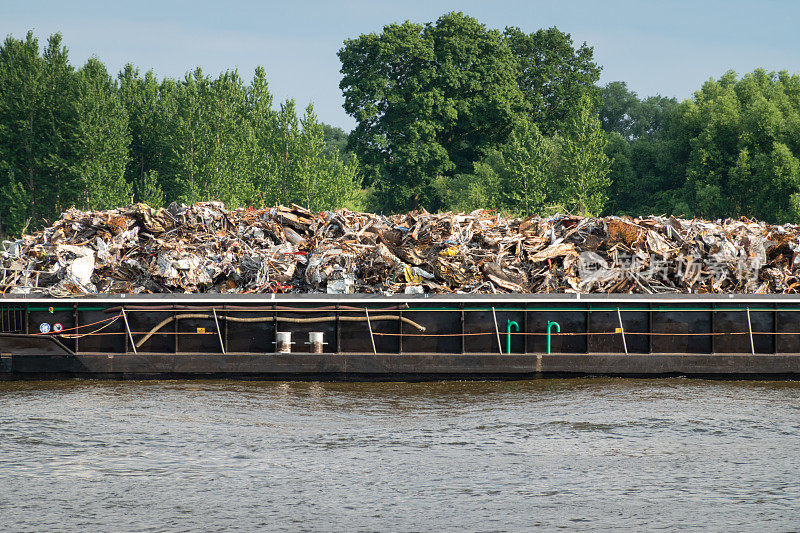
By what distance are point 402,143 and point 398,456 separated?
200 feet

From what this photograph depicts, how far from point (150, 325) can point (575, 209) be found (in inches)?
1860

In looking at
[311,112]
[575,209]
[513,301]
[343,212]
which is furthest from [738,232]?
[311,112]

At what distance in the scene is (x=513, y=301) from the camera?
22.0 m

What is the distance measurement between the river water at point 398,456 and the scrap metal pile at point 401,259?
2.82 m

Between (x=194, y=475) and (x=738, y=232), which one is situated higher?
(x=738, y=232)

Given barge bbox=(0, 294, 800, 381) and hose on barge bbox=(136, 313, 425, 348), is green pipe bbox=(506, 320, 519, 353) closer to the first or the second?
barge bbox=(0, 294, 800, 381)

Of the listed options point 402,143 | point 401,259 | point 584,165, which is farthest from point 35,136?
point 401,259

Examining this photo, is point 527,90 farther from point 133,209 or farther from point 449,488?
point 449,488

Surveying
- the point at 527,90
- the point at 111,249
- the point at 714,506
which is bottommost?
the point at 714,506

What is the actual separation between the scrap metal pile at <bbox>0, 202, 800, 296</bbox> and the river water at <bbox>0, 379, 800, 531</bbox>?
282 cm

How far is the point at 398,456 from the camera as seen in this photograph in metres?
15.4

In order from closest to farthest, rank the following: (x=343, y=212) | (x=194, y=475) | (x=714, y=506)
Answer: (x=714, y=506)
(x=194, y=475)
(x=343, y=212)

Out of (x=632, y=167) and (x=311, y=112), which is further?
(x=632, y=167)

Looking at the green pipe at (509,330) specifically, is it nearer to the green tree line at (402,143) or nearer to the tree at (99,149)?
the green tree line at (402,143)
